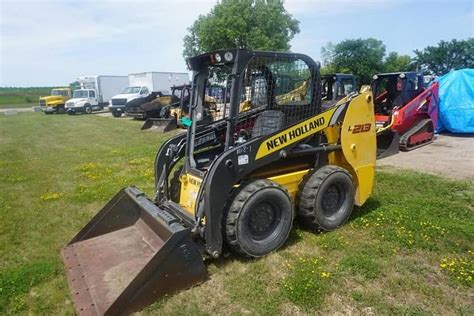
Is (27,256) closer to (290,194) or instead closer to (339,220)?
(290,194)

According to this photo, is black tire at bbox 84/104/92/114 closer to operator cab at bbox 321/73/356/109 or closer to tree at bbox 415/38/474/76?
operator cab at bbox 321/73/356/109

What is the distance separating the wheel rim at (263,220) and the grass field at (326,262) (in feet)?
0.90

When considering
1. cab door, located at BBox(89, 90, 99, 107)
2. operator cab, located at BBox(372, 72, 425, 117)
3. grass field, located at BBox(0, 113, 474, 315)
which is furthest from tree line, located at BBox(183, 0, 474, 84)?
grass field, located at BBox(0, 113, 474, 315)

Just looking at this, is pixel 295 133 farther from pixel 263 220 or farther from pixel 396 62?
pixel 396 62

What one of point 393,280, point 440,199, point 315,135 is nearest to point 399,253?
point 393,280

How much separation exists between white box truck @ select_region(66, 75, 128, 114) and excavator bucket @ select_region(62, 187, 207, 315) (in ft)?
A: 93.9

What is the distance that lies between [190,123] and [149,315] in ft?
7.55

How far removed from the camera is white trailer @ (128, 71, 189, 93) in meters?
29.1

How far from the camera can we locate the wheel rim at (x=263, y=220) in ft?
13.4

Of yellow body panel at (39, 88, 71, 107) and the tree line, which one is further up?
the tree line

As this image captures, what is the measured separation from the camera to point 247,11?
3812cm

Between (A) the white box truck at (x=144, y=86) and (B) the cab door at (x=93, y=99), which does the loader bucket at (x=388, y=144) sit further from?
(B) the cab door at (x=93, y=99)

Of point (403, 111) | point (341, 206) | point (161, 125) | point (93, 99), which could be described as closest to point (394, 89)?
point (403, 111)

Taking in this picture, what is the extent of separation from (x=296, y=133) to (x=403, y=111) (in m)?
7.00
